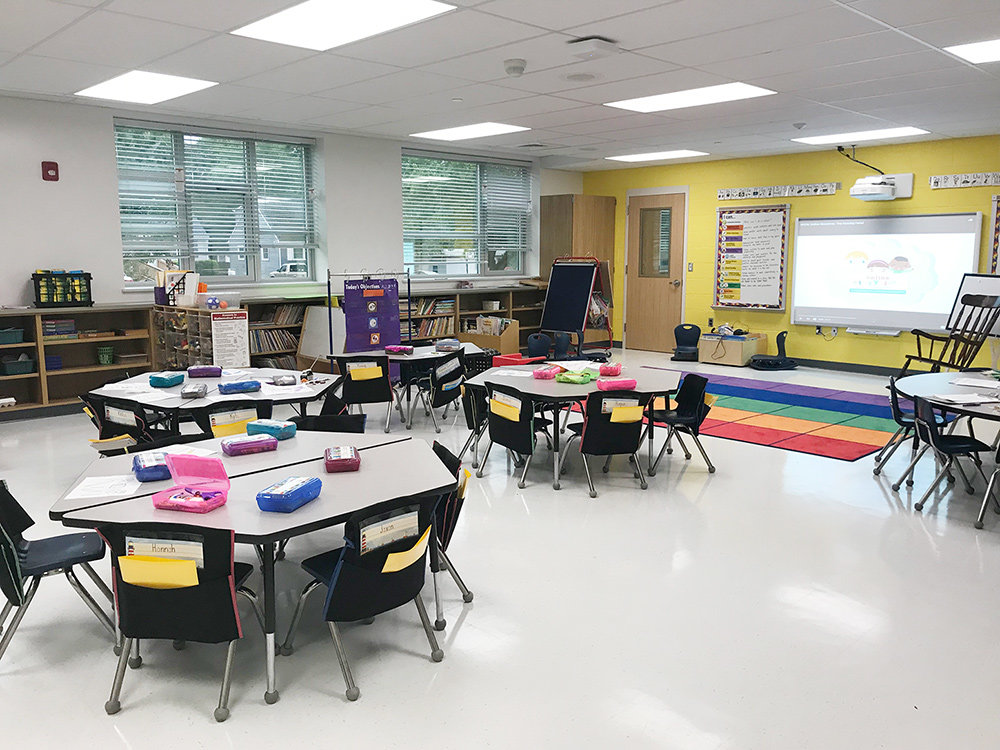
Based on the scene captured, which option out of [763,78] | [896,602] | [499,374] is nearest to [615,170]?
[763,78]

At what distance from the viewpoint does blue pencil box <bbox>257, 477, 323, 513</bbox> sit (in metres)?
3.05

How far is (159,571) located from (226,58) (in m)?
4.33

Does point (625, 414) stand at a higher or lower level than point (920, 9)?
lower

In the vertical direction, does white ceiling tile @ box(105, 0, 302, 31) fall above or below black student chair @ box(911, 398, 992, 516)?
above

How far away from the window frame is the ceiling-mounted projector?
5.00 m

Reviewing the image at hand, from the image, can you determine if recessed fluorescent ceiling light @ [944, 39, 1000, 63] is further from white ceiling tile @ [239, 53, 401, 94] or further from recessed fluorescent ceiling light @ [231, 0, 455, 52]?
white ceiling tile @ [239, 53, 401, 94]

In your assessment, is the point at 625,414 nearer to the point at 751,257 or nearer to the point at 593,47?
the point at 593,47

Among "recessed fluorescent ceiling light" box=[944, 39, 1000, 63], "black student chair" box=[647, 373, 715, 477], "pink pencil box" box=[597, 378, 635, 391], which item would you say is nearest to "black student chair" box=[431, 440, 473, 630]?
"pink pencil box" box=[597, 378, 635, 391]

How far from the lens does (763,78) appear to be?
6.37 meters

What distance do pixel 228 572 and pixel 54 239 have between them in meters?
6.52

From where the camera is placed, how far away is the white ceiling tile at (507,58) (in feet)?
17.6

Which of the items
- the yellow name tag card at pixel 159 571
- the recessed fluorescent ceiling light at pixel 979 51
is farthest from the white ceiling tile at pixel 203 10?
the recessed fluorescent ceiling light at pixel 979 51

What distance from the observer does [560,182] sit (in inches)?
529

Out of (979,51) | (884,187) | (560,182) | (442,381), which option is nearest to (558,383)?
(442,381)
